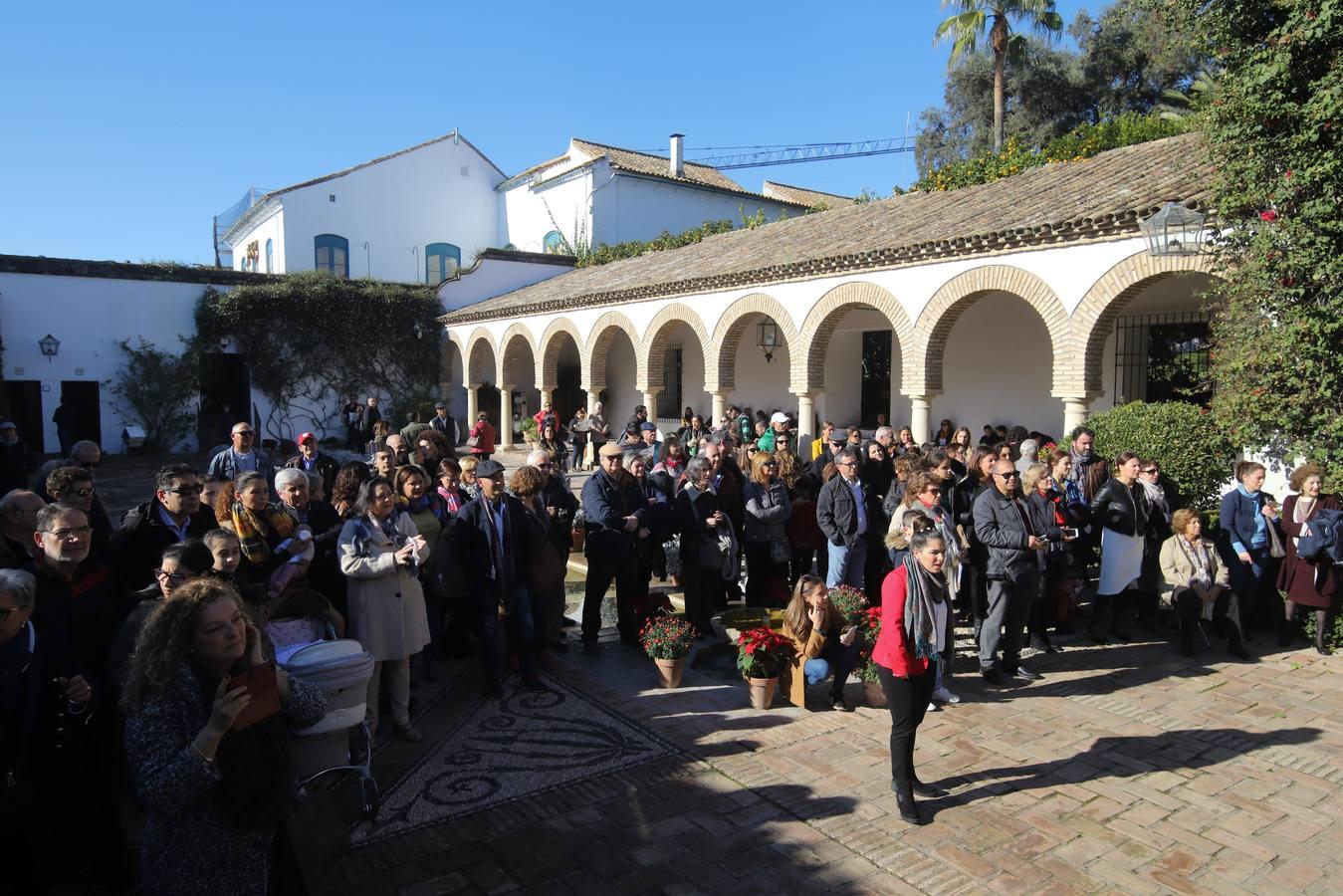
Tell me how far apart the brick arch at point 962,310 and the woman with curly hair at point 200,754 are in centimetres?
1057

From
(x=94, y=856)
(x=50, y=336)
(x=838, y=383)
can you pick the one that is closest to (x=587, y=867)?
(x=94, y=856)

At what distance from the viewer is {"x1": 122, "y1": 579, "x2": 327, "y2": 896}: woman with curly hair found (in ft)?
8.38

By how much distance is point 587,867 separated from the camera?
3.90m

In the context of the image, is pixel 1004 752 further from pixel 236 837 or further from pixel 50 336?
pixel 50 336

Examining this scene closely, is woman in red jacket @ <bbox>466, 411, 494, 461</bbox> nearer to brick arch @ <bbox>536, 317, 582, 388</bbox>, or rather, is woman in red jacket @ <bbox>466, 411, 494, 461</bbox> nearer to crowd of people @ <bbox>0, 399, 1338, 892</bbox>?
crowd of people @ <bbox>0, 399, 1338, 892</bbox>

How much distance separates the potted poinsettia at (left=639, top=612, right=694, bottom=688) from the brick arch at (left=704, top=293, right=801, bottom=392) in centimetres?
954

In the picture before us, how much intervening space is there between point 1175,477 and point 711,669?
5.17m

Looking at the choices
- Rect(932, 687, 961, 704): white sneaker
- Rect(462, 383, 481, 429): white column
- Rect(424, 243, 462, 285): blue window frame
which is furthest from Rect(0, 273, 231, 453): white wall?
Rect(932, 687, 961, 704): white sneaker

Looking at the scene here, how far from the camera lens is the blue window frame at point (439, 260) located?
32.3 metres

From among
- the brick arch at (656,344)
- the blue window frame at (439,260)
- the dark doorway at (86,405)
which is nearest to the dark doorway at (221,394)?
the dark doorway at (86,405)

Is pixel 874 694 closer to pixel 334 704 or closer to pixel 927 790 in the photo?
pixel 927 790

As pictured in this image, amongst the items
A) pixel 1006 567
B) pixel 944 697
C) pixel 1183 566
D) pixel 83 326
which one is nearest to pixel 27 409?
pixel 83 326

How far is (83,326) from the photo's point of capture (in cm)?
2178

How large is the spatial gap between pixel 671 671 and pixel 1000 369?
11274 mm
